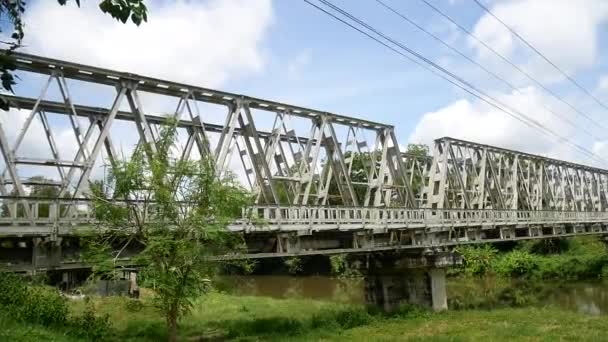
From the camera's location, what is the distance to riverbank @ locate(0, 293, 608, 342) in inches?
825

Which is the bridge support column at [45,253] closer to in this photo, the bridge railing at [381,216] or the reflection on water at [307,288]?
the bridge railing at [381,216]

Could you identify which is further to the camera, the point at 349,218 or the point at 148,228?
the point at 349,218

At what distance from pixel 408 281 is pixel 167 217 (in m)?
18.8

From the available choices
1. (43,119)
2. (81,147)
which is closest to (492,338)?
(81,147)

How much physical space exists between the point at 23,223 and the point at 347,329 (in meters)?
14.9

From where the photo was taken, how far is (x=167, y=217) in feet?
52.3

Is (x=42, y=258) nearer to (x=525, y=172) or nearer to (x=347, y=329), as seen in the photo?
(x=347, y=329)

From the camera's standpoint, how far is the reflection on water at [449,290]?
3600cm

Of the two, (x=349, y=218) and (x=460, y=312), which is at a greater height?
(x=349, y=218)

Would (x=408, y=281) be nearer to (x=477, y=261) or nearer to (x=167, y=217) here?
(x=167, y=217)

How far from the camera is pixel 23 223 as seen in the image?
14.9m

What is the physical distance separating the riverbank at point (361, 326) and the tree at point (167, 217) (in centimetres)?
271

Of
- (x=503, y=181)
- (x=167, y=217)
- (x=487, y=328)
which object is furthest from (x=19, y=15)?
(x=503, y=181)

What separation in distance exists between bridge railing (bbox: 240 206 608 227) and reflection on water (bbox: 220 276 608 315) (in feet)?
10.6
